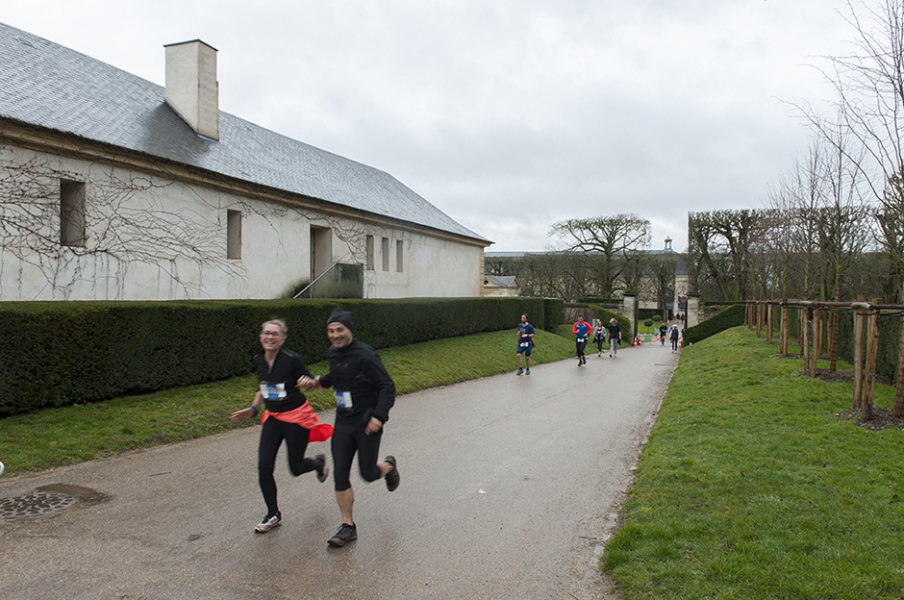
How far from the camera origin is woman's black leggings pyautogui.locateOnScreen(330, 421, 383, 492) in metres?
4.54

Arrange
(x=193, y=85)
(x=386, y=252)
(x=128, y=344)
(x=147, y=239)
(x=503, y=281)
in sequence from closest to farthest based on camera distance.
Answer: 1. (x=128, y=344)
2. (x=147, y=239)
3. (x=193, y=85)
4. (x=386, y=252)
5. (x=503, y=281)

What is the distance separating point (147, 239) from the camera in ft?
44.0

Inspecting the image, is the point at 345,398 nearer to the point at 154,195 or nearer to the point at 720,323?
the point at 154,195

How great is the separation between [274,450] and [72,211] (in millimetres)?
10209

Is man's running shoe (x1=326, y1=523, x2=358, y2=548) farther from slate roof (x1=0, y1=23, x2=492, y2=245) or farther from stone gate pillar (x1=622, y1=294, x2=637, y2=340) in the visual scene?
stone gate pillar (x1=622, y1=294, x2=637, y2=340)

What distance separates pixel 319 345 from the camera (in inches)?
567

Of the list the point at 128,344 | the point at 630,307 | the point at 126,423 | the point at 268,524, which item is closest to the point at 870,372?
the point at 268,524

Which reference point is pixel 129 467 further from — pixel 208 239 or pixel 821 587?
pixel 208 239

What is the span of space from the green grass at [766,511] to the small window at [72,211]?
11905 millimetres

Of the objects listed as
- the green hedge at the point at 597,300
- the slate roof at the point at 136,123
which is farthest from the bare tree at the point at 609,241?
the slate roof at the point at 136,123

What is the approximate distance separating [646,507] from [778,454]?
93.5 inches

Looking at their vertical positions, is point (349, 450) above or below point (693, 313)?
above

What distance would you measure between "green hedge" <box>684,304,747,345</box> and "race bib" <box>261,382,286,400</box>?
35.5 meters

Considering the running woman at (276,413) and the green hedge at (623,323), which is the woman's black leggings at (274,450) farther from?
the green hedge at (623,323)
